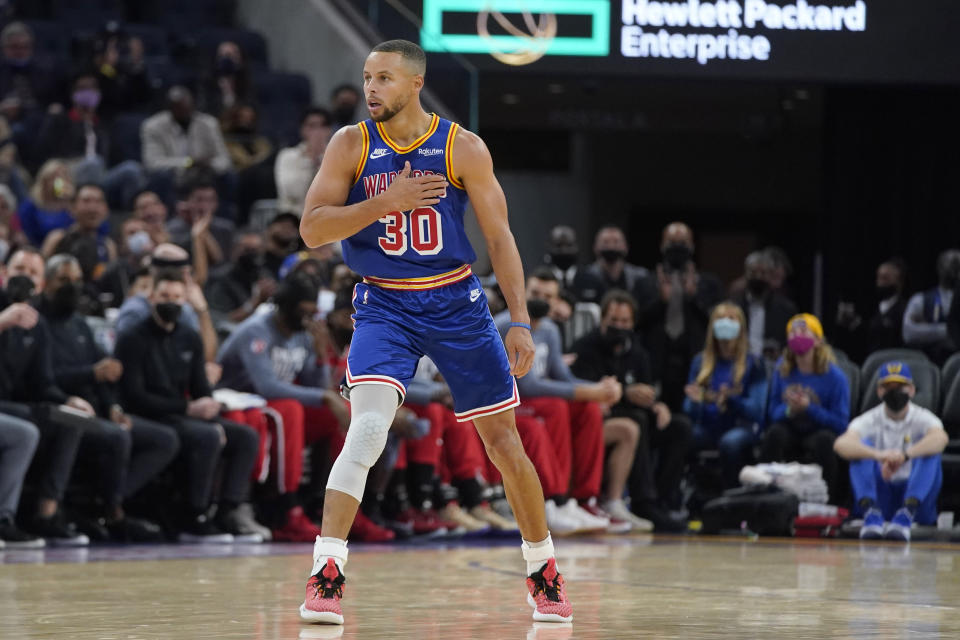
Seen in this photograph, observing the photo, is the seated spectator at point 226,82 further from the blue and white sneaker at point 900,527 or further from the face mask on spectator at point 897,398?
the blue and white sneaker at point 900,527

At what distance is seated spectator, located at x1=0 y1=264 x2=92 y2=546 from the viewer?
8156 mm

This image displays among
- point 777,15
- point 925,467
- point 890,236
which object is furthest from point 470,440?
point 890,236

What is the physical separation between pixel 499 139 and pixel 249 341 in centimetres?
880

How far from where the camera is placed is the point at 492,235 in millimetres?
5012

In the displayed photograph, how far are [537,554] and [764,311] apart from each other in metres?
6.41

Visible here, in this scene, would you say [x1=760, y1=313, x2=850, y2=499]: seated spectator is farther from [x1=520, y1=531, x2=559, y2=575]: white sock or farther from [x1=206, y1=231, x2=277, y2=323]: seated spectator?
[x1=520, y1=531, x2=559, y2=575]: white sock

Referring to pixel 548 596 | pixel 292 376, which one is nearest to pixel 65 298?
pixel 292 376

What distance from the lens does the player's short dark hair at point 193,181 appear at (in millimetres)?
11142

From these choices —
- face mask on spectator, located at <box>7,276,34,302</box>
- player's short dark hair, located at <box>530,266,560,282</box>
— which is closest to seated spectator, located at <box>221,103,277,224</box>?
player's short dark hair, located at <box>530,266,560,282</box>

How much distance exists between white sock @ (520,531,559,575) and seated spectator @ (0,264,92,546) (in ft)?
12.8

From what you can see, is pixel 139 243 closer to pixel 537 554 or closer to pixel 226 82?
pixel 226 82

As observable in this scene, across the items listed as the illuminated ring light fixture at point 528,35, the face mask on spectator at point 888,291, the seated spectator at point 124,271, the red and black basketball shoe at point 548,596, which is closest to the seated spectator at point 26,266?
the seated spectator at point 124,271

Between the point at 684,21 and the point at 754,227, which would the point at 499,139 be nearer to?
the point at 754,227

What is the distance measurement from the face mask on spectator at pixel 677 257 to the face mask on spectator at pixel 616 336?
3.33 ft
